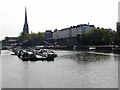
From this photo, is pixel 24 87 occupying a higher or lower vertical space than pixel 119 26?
lower

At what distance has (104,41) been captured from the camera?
376 feet

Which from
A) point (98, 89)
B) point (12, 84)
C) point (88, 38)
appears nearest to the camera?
point (98, 89)

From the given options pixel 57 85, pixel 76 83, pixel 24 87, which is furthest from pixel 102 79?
pixel 24 87

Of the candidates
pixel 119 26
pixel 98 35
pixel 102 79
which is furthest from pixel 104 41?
pixel 102 79

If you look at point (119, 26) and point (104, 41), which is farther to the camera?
point (119, 26)

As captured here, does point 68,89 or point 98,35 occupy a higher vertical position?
point 98,35

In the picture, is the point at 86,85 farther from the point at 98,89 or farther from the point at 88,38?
the point at 88,38

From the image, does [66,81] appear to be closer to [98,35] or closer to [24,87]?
[24,87]

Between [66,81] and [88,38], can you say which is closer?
[66,81]

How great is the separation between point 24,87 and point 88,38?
99987mm

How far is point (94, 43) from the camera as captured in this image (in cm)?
12019

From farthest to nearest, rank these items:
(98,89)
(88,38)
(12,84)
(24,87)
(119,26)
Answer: (119,26)
(88,38)
(12,84)
(24,87)
(98,89)

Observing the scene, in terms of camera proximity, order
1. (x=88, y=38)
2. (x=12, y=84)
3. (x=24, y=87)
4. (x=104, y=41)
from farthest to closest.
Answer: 1. (x=88, y=38)
2. (x=104, y=41)
3. (x=12, y=84)
4. (x=24, y=87)

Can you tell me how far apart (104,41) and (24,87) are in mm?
93371
